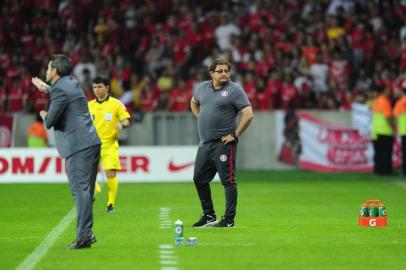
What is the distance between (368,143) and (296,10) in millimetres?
5566

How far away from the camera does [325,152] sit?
29.0 meters

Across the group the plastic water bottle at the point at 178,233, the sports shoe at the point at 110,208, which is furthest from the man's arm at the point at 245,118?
the sports shoe at the point at 110,208

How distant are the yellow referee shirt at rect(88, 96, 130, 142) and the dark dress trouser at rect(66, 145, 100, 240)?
5.64 metres

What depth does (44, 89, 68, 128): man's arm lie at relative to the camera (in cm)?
1163

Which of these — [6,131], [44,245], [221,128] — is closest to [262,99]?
[6,131]

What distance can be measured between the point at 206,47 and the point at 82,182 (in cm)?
1998

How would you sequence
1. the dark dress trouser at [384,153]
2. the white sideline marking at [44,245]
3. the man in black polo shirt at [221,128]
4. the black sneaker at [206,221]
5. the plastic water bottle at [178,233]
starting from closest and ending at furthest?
the white sideline marking at [44,245] < the plastic water bottle at [178,233] < the man in black polo shirt at [221,128] < the black sneaker at [206,221] < the dark dress trouser at [384,153]

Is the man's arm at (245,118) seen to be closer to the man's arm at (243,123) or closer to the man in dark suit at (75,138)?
the man's arm at (243,123)

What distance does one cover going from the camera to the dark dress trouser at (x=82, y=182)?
11.8m

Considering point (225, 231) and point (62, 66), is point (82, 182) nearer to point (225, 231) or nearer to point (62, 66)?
point (62, 66)

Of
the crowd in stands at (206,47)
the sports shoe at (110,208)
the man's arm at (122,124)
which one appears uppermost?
the crowd in stands at (206,47)

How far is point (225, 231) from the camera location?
13883mm

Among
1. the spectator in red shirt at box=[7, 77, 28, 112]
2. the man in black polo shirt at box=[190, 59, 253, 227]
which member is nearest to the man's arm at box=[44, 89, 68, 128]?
the man in black polo shirt at box=[190, 59, 253, 227]

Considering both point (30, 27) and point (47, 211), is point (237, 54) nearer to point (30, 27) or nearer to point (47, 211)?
point (30, 27)
